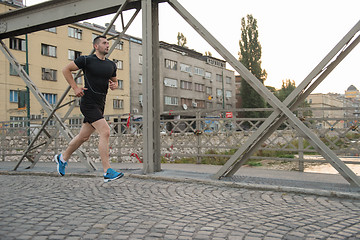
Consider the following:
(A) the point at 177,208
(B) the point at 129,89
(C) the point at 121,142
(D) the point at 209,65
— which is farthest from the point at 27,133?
(D) the point at 209,65

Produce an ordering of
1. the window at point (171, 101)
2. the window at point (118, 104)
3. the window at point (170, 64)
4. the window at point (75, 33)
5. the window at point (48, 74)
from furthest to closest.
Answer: the window at point (171, 101) < the window at point (170, 64) < the window at point (118, 104) < the window at point (75, 33) < the window at point (48, 74)

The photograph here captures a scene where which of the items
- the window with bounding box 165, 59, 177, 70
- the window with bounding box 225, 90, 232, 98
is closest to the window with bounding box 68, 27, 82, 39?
the window with bounding box 165, 59, 177, 70

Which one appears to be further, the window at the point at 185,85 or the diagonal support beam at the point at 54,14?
the window at the point at 185,85

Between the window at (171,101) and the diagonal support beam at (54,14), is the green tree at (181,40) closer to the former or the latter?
the window at (171,101)

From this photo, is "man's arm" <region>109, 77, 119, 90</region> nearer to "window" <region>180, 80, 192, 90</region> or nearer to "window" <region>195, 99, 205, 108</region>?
"window" <region>180, 80, 192, 90</region>

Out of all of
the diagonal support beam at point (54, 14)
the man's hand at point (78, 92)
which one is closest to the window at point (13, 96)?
the diagonal support beam at point (54, 14)

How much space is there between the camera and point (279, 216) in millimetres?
3572

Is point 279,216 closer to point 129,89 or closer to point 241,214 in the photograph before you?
point 241,214

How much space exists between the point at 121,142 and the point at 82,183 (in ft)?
19.7

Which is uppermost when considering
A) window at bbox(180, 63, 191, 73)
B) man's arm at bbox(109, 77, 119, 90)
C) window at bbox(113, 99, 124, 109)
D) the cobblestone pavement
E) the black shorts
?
window at bbox(180, 63, 191, 73)

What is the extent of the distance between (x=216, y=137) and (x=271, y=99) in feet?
15.8

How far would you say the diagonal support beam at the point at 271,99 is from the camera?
15.3 ft

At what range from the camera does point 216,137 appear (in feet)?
32.8

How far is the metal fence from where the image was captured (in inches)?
309
